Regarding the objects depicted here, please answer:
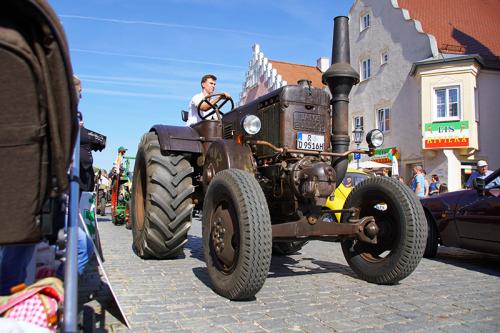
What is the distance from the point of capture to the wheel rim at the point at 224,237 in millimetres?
3928

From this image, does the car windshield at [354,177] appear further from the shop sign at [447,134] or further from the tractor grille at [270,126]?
the shop sign at [447,134]

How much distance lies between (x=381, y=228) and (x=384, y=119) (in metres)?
20.0

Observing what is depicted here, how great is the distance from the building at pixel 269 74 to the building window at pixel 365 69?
730 cm

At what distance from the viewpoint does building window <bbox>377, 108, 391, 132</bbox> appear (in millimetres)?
23438

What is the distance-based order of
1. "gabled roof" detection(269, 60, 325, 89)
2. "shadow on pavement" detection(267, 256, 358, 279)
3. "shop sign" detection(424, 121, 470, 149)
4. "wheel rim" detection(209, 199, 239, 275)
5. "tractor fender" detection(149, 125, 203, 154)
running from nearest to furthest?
"wheel rim" detection(209, 199, 239, 275)
"shadow on pavement" detection(267, 256, 358, 279)
"tractor fender" detection(149, 125, 203, 154)
"shop sign" detection(424, 121, 470, 149)
"gabled roof" detection(269, 60, 325, 89)

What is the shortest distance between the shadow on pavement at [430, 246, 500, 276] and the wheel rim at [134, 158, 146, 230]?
14.9 feet

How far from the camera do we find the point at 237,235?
3.80m

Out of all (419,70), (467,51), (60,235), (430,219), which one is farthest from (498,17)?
(60,235)

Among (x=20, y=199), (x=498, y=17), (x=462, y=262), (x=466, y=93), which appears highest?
(x=498, y=17)

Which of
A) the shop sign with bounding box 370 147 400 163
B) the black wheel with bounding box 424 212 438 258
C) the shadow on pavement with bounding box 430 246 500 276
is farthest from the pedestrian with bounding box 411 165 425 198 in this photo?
the shop sign with bounding box 370 147 400 163

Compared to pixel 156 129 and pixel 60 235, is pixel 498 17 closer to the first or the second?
pixel 156 129

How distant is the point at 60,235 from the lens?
1979mm

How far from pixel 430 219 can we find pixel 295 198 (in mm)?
3657

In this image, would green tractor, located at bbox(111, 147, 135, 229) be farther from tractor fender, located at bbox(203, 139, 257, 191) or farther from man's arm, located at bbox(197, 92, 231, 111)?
tractor fender, located at bbox(203, 139, 257, 191)
